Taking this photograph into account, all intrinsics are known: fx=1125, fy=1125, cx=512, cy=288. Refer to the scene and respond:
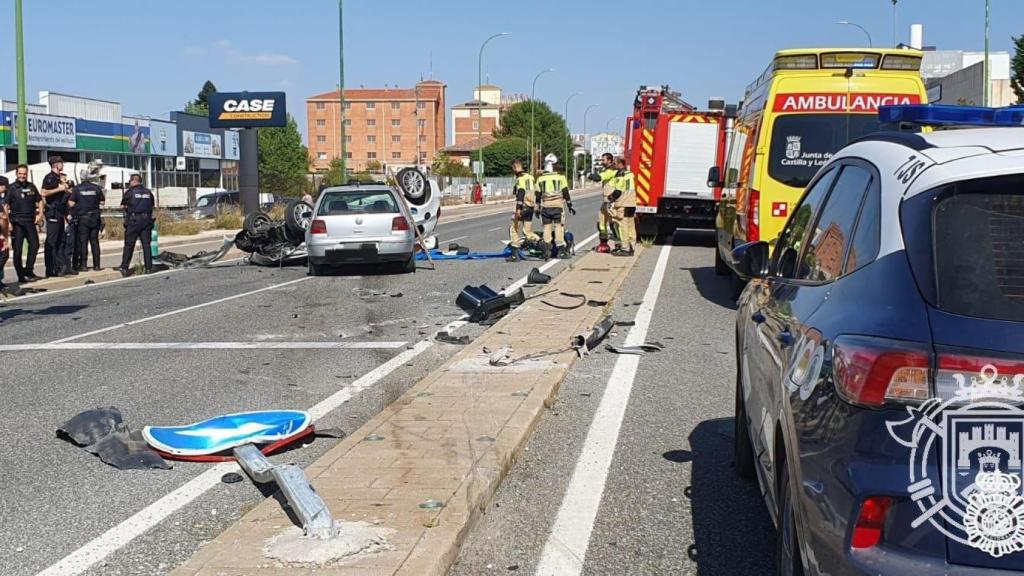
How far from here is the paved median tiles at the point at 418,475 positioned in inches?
173

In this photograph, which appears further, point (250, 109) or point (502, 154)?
point (502, 154)

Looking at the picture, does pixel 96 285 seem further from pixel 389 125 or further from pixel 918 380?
pixel 389 125

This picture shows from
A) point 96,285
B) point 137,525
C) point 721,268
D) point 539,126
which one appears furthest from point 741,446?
point 539,126

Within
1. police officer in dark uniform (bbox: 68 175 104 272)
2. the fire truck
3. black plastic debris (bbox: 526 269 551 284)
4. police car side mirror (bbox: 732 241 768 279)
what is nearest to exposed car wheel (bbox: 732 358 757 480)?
police car side mirror (bbox: 732 241 768 279)

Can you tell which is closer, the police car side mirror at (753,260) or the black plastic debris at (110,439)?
the police car side mirror at (753,260)

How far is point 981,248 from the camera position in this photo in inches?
115

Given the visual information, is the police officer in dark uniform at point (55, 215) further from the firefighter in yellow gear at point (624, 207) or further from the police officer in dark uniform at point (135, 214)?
the firefighter in yellow gear at point (624, 207)

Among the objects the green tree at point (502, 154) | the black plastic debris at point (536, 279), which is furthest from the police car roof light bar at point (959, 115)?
the green tree at point (502, 154)

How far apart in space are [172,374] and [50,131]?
4670 centimetres

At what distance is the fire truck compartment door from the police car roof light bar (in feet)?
64.3

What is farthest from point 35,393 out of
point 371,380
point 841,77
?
point 841,77

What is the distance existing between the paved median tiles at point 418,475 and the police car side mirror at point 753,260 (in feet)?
5.31

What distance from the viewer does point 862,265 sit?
322cm

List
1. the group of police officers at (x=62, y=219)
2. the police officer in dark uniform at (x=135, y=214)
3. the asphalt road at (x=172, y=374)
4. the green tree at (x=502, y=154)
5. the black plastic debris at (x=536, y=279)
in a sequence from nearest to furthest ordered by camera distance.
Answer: the asphalt road at (x=172, y=374) → the black plastic debris at (x=536, y=279) → the group of police officers at (x=62, y=219) → the police officer in dark uniform at (x=135, y=214) → the green tree at (x=502, y=154)
